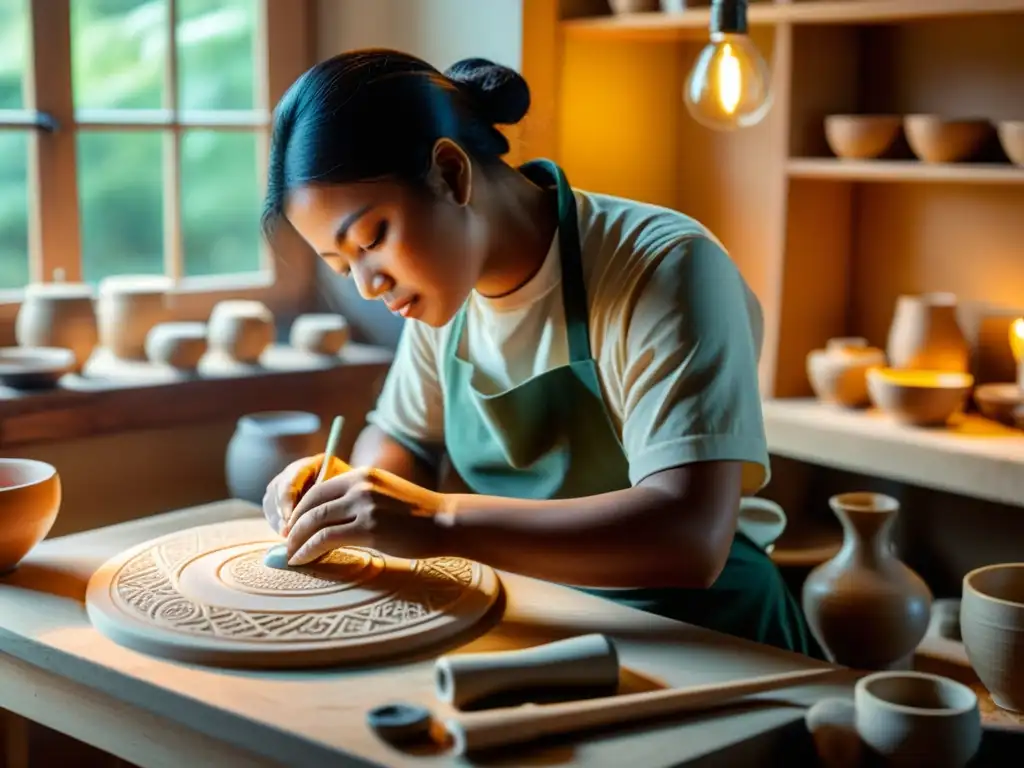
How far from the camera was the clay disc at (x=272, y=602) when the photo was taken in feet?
4.72

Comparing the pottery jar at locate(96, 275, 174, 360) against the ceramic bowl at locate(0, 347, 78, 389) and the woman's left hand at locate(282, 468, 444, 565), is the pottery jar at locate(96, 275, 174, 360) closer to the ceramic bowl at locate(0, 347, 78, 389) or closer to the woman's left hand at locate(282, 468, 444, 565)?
the ceramic bowl at locate(0, 347, 78, 389)

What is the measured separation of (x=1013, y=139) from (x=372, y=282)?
1496 millimetres

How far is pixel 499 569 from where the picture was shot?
1.68m

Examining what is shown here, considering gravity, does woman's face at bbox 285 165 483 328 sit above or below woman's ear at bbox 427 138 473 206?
below

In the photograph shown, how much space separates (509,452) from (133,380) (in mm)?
1132

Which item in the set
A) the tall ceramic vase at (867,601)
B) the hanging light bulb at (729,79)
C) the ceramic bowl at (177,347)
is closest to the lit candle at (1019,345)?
the hanging light bulb at (729,79)

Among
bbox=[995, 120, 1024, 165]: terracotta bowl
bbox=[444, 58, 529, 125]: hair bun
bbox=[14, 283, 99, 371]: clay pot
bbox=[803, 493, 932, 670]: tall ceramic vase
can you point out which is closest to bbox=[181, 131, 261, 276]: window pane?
bbox=[14, 283, 99, 371]: clay pot

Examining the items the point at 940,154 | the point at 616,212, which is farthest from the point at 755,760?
the point at 940,154

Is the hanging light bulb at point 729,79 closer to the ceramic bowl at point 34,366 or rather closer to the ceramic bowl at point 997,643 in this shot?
the ceramic bowl at point 997,643

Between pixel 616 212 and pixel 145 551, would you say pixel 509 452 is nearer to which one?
pixel 616 212

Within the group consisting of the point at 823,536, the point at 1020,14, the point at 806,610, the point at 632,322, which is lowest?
the point at 823,536

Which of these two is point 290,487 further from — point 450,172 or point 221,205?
point 221,205

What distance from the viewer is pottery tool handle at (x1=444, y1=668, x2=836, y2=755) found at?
1226 mm

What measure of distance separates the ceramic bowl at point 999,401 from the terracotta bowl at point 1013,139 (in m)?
0.47
